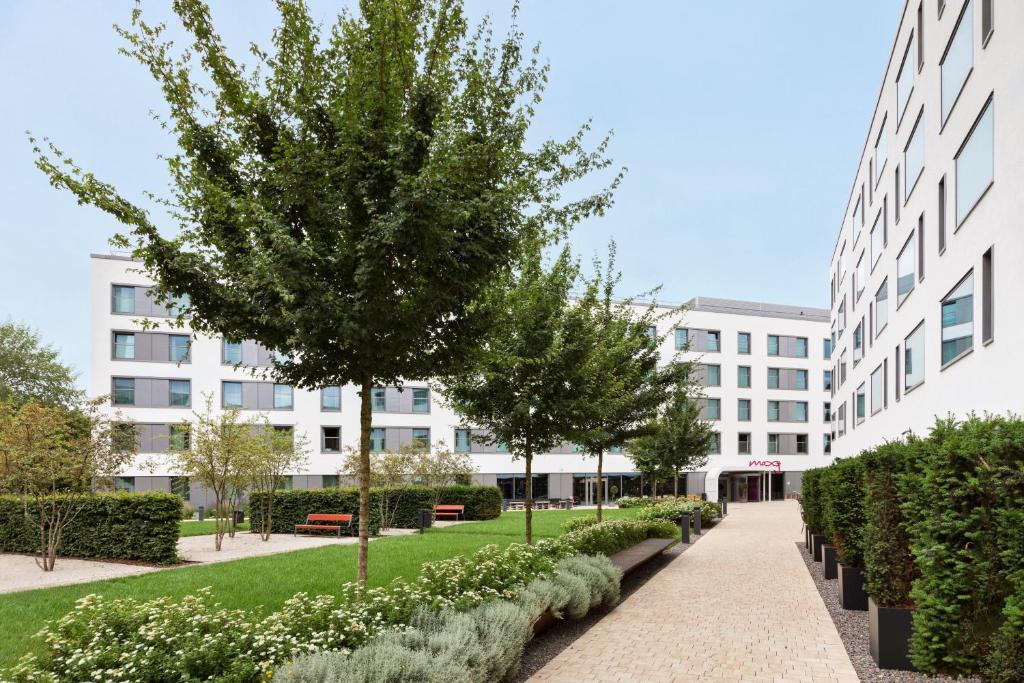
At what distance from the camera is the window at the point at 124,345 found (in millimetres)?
41156

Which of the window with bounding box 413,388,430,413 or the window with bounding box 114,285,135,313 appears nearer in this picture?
the window with bounding box 114,285,135,313

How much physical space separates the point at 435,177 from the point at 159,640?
430 cm

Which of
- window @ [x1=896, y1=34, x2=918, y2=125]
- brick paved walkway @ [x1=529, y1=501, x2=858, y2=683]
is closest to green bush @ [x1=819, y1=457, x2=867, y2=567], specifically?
brick paved walkway @ [x1=529, y1=501, x2=858, y2=683]

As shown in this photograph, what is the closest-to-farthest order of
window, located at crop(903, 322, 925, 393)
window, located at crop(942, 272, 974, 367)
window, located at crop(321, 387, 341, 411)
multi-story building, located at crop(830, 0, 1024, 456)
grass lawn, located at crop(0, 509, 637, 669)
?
grass lawn, located at crop(0, 509, 637, 669)
multi-story building, located at crop(830, 0, 1024, 456)
window, located at crop(942, 272, 974, 367)
window, located at crop(903, 322, 925, 393)
window, located at crop(321, 387, 341, 411)

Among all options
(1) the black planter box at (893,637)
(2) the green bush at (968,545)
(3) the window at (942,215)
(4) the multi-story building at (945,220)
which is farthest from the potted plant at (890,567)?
(3) the window at (942,215)

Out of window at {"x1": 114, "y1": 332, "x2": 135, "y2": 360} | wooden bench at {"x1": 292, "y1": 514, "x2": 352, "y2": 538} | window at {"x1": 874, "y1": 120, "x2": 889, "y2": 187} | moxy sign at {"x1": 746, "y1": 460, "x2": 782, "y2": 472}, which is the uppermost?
window at {"x1": 874, "y1": 120, "x2": 889, "y2": 187}

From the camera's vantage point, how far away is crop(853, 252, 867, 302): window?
30.2 metres

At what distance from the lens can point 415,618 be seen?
6602mm

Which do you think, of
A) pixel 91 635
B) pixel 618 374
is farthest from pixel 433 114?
pixel 618 374

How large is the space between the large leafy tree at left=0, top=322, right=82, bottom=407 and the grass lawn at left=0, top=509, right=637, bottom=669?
129 feet

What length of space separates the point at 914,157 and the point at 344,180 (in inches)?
716

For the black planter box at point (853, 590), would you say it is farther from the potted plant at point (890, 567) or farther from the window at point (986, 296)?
the window at point (986, 296)

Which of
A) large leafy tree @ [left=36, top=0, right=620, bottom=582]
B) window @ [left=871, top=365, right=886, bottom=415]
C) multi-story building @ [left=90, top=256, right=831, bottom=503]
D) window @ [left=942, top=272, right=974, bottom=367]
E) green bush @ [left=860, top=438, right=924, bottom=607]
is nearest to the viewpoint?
large leafy tree @ [left=36, top=0, right=620, bottom=582]

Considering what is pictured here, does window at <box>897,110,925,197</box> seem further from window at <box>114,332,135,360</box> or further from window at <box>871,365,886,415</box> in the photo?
window at <box>114,332,135,360</box>
